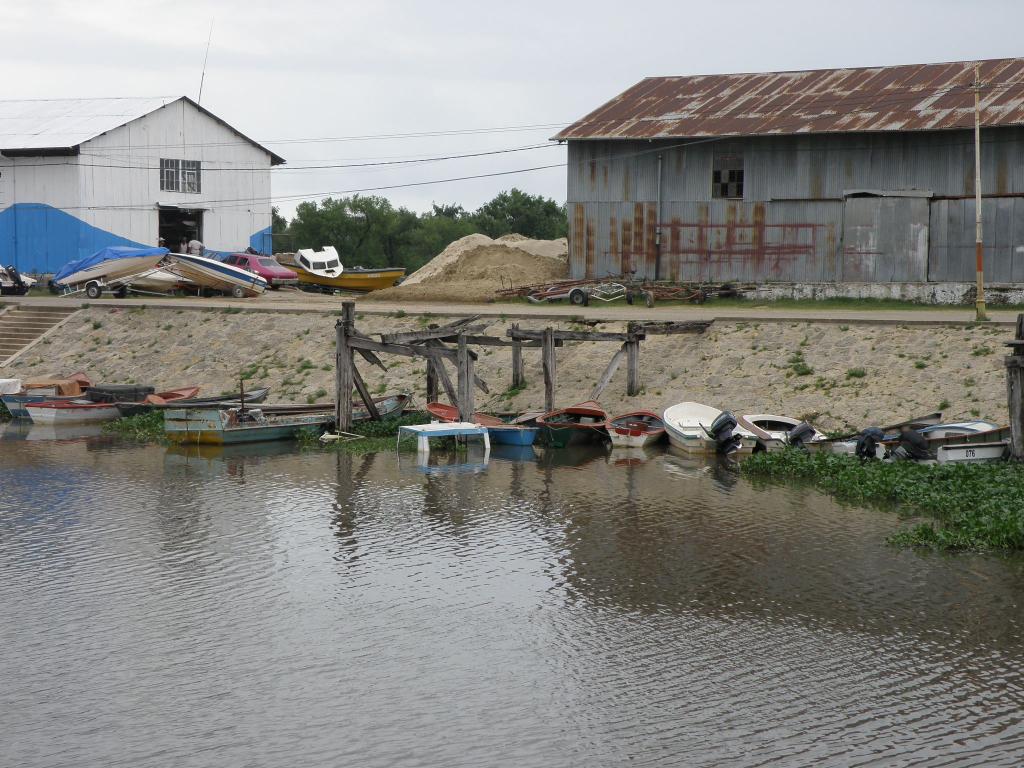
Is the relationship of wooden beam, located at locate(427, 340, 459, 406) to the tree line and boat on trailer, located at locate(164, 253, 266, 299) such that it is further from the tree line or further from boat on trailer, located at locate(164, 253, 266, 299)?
the tree line

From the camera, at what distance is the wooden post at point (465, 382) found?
31156 mm

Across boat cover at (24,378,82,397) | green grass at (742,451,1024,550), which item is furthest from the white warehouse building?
green grass at (742,451,1024,550)

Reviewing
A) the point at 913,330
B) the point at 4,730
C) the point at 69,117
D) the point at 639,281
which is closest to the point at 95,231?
the point at 69,117

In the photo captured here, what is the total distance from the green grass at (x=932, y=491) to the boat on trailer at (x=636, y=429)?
4.05 m

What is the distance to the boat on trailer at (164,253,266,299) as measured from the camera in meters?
50.2

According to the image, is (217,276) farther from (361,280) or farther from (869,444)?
(869,444)

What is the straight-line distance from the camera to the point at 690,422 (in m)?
30.6

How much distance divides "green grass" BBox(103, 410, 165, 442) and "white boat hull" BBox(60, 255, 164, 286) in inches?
660

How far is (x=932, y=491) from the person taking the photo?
76.2 ft

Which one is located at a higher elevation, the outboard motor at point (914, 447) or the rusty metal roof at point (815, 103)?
the rusty metal roof at point (815, 103)

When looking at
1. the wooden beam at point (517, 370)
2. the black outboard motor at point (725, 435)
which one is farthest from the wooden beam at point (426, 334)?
the black outboard motor at point (725, 435)

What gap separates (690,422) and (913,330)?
7.71 metres

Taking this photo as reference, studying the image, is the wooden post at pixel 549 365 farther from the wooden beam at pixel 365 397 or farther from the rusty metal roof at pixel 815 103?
the rusty metal roof at pixel 815 103

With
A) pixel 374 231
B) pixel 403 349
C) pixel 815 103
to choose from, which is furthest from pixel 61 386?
pixel 374 231
